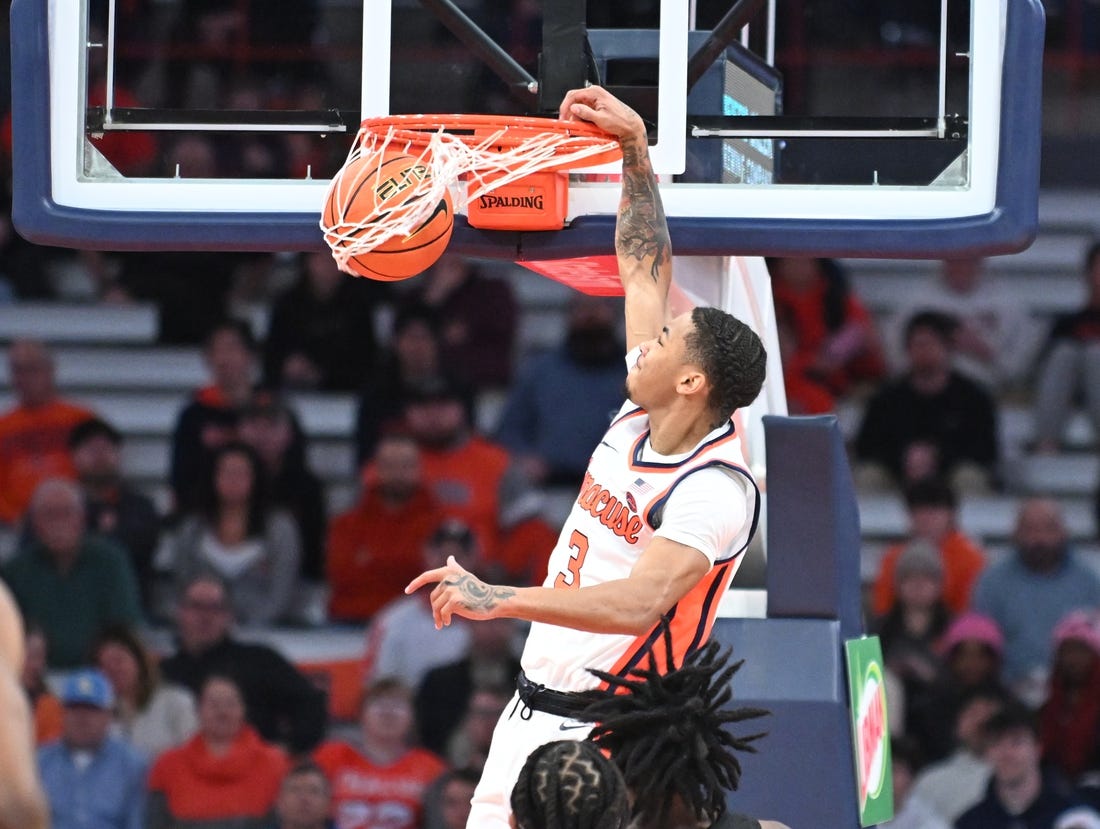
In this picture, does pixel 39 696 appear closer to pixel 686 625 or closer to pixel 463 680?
pixel 463 680

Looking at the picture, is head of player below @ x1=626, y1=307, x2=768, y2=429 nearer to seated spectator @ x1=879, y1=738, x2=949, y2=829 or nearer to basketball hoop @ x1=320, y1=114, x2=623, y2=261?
basketball hoop @ x1=320, y1=114, x2=623, y2=261

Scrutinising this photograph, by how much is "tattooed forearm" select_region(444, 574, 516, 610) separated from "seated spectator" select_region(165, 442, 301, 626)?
4882 mm

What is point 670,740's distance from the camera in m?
3.76

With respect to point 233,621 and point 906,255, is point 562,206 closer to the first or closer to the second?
point 906,255

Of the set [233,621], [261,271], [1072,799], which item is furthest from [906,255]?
[261,271]

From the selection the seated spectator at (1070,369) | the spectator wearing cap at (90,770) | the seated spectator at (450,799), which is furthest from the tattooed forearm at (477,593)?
the seated spectator at (1070,369)

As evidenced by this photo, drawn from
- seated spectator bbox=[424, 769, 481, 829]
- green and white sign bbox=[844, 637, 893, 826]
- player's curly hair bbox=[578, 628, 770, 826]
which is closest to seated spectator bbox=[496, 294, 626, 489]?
seated spectator bbox=[424, 769, 481, 829]

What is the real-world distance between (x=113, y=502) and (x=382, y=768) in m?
2.14

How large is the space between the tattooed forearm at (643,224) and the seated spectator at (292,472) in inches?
A: 173

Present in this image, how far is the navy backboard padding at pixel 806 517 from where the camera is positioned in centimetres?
525

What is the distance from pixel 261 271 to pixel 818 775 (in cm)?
609

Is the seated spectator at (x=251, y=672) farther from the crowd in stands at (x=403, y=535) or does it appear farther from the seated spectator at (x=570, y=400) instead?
the seated spectator at (x=570, y=400)

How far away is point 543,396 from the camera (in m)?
9.12

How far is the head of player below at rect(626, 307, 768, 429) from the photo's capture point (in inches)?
176
